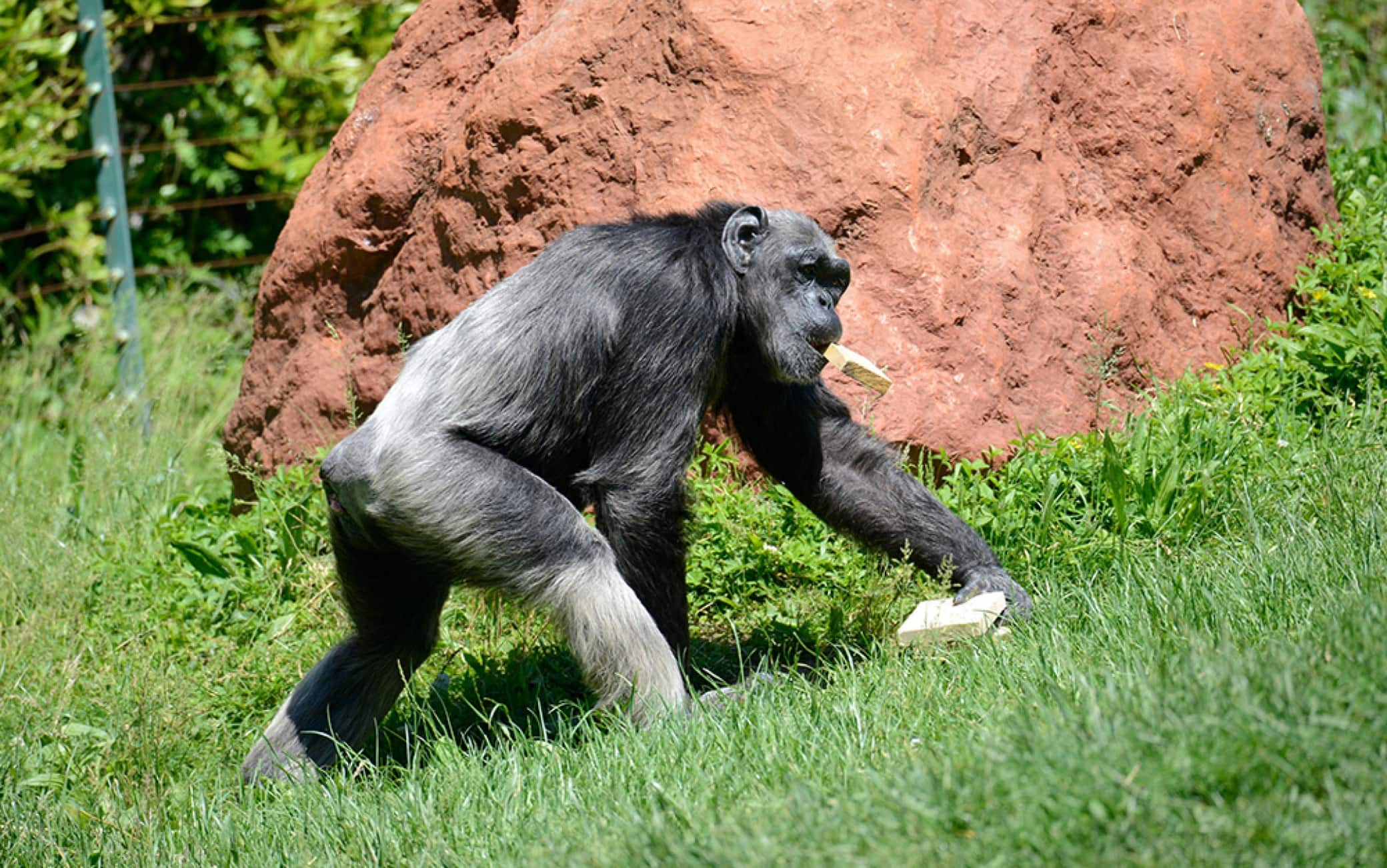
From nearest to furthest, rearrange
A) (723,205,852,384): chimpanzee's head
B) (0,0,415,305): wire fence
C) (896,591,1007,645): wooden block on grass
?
(896,591,1007,645): wooden block on grass < (723,205,852,384): chimpanzee's head < (0,0,415,305): wire fence

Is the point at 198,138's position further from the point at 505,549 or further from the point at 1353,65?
the point at 1353,65

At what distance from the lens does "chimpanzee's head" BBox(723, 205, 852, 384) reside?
5098 millimetres

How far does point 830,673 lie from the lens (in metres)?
4.68

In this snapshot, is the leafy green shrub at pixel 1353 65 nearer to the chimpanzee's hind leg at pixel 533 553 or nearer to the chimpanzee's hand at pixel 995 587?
the chimpanzee's hand at pixel 995 587

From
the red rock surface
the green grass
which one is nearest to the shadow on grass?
the green grass

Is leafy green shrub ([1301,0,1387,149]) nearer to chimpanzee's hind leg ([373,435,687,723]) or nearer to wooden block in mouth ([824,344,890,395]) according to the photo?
A: wooden block in mouth ([824,344,890,395])

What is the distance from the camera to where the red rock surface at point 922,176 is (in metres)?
6.20

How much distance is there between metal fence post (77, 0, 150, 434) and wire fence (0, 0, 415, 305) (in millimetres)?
586

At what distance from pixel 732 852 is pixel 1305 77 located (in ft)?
19.0

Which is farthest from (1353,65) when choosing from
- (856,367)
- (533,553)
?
(533,553)

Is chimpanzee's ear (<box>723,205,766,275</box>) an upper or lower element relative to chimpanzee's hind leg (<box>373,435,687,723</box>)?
upper

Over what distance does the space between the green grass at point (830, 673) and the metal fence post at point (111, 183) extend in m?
0.92

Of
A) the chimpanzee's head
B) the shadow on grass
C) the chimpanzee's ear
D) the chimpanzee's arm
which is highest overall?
the chimpanzee's ear

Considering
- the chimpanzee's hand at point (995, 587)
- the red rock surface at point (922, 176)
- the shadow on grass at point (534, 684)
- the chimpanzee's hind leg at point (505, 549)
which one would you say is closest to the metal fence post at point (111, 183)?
the red rock surface at point (922, 176)
